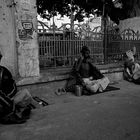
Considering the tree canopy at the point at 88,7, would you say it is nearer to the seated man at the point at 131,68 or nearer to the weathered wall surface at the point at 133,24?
the weathered wall surface at the point at 133,24

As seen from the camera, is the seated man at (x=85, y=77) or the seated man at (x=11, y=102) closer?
the seated man at (x=11, y=102)

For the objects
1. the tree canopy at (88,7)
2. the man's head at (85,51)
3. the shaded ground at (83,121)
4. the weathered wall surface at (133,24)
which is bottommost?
the shaded ground at (83,121)

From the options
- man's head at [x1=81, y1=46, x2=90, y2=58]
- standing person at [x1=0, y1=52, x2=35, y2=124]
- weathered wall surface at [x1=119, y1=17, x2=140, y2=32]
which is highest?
weathered wall surface at [x1=119, y1=17, x2=140, y2=32]

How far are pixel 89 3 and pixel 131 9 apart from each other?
11.8 feet

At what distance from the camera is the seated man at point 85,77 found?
5375mm

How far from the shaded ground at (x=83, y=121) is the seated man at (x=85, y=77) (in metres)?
0.39

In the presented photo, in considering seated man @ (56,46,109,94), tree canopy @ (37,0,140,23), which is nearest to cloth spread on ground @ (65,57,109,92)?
seated man @ (56,46,109,94)

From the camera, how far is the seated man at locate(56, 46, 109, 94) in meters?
5.38

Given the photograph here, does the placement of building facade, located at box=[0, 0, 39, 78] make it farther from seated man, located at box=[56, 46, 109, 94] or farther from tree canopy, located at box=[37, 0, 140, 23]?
tree canopy, located at box=[37, 0, 140, 23]

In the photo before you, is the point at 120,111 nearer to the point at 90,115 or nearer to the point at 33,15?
the point at 90,115

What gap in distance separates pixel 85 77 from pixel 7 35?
2.54 meters

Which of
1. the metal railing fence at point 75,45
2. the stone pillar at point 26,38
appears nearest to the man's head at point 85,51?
the metal railing fence at point 75,45

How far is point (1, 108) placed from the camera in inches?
132

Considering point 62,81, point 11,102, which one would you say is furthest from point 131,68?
point 11,102
